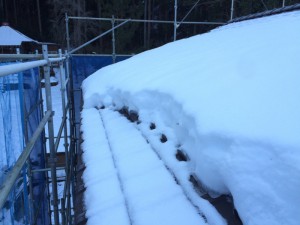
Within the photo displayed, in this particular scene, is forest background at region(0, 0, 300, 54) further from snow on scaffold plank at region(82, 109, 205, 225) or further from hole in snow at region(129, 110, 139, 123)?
snow on scaffold plank at region(82, 109, 205, 225)

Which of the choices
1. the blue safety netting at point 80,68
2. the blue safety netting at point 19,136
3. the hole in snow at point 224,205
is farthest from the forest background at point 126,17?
the hole in snow at point 224,205

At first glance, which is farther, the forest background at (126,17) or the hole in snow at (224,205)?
the forest background at (126,17)

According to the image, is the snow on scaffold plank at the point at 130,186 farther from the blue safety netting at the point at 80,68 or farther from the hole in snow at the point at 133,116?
the blue safety netting at the point at 80,68

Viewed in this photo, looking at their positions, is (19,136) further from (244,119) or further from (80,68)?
(80,68)

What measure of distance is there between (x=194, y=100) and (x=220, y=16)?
563 inches

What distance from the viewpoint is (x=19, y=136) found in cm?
180

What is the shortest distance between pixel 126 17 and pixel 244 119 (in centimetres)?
1508

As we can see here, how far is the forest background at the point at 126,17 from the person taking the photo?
13836 millimetres

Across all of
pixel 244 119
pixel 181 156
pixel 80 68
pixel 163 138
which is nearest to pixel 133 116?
pixel 163 138

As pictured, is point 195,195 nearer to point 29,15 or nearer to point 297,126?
point 297,126

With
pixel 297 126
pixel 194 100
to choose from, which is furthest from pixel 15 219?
pixel 297 126

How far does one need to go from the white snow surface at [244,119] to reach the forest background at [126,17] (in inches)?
447

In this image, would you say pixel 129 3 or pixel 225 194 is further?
pixel 129 3

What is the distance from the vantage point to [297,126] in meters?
0.96
